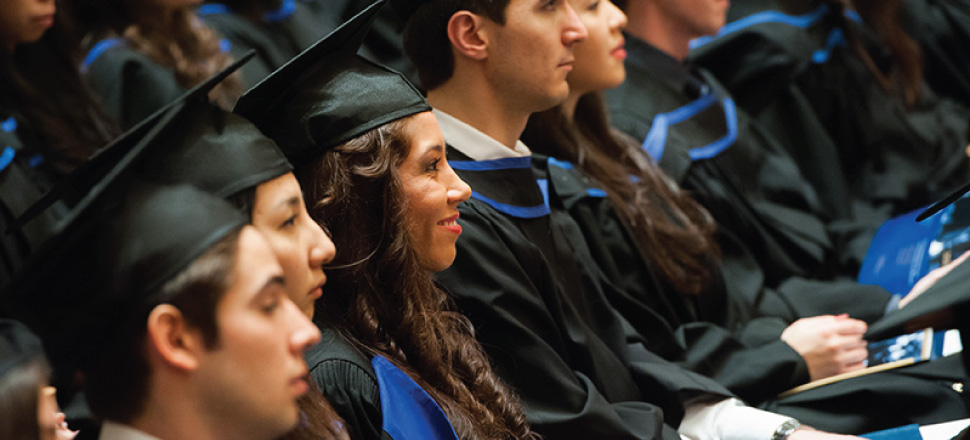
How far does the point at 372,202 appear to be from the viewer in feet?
5.38

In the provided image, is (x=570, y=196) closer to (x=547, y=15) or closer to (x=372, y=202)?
(x=547, y=15)

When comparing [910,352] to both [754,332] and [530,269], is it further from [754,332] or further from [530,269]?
[530,269]

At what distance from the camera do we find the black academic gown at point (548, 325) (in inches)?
74.2

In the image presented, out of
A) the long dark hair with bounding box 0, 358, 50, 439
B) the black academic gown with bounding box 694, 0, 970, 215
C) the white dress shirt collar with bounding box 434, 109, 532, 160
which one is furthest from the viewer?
the black academic gown with bounding box 694, 0, 970, 215

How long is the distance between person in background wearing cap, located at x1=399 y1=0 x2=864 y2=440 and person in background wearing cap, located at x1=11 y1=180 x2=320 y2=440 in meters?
0.74

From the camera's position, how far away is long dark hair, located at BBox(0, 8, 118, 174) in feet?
9.32

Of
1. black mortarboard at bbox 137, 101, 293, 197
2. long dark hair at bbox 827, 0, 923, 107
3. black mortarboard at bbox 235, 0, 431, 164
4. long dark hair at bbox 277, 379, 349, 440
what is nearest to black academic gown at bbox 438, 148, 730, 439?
black mortarboard at bbox 235, 0, 431, 164

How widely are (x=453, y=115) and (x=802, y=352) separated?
101cm

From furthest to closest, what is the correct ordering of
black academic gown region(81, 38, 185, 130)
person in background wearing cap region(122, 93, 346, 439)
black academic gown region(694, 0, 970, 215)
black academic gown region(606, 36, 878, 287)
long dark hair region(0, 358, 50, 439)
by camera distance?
black academic gown region(694, 0, 970, 215)
black academic gown region(81, 38, 185, 130)
black academic gown region(606, 36, 878, 287)
person in background wearing cap region(122, 93, 346, 439)
long dark hair region(0, 358, 50, 439)

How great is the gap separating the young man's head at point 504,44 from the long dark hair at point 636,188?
56cm

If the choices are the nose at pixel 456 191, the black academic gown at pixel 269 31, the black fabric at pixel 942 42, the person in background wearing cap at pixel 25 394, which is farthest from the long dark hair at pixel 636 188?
the black fabric at pixel 942 42

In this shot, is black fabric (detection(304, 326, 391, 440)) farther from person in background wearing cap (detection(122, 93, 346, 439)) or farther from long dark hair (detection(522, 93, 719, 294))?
long dark hair (detection(522, 93, 719, 294))

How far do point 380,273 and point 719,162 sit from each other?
72.1 inches

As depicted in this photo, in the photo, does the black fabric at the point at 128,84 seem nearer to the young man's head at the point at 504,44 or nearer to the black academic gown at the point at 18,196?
the black academic gown at the point at 18,196
